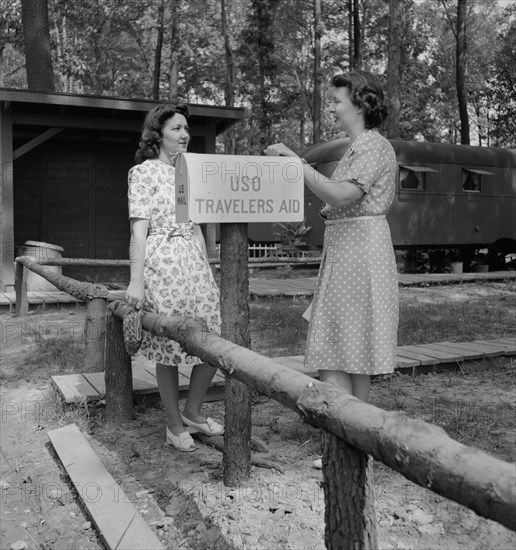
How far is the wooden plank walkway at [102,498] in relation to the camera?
2.67m

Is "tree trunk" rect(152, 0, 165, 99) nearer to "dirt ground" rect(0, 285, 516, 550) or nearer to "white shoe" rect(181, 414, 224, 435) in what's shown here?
"dirt ground" rect(0, 285, 516, 550)

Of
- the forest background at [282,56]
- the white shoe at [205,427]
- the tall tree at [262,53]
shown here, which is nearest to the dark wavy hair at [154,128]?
the white shoe at [205,427]

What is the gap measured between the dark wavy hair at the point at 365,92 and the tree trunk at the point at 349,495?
1664mm

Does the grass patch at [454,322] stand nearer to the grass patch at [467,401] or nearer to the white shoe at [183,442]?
the grass patch at [467,401]

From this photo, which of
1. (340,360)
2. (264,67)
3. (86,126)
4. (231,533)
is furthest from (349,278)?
(264,67)

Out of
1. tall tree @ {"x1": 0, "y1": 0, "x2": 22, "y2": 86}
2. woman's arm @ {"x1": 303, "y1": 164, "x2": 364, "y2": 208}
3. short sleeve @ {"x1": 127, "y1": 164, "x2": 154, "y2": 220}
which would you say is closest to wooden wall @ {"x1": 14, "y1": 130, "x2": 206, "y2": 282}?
tall tree @ {"x1": 0, "y1": 0, "x2": 22, "y2": 86}

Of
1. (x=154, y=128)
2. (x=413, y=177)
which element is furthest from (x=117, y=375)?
(x=413, y=177)

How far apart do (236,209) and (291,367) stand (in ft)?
7.62

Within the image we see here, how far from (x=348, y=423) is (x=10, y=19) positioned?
19169mm

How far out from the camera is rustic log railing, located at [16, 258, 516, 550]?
4.58 ft

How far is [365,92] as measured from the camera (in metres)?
3.11

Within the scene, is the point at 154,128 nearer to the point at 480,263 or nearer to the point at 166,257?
the point at 166,257

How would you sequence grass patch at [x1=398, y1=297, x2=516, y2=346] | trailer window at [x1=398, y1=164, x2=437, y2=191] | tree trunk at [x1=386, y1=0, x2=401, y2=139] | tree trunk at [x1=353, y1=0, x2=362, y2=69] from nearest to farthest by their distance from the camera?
grass patch at [x1=398, y1=297, x2=516, y2=346], trailer window at [x1=398, y1=164, x2=437, y2=191], tree trunk at [x1=386, y1=0, x2=401, y2=139], tree trunk at [x1=353, y1=0, x2=362, y2=69]

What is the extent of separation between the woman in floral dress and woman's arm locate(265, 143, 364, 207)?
0.82 meters
